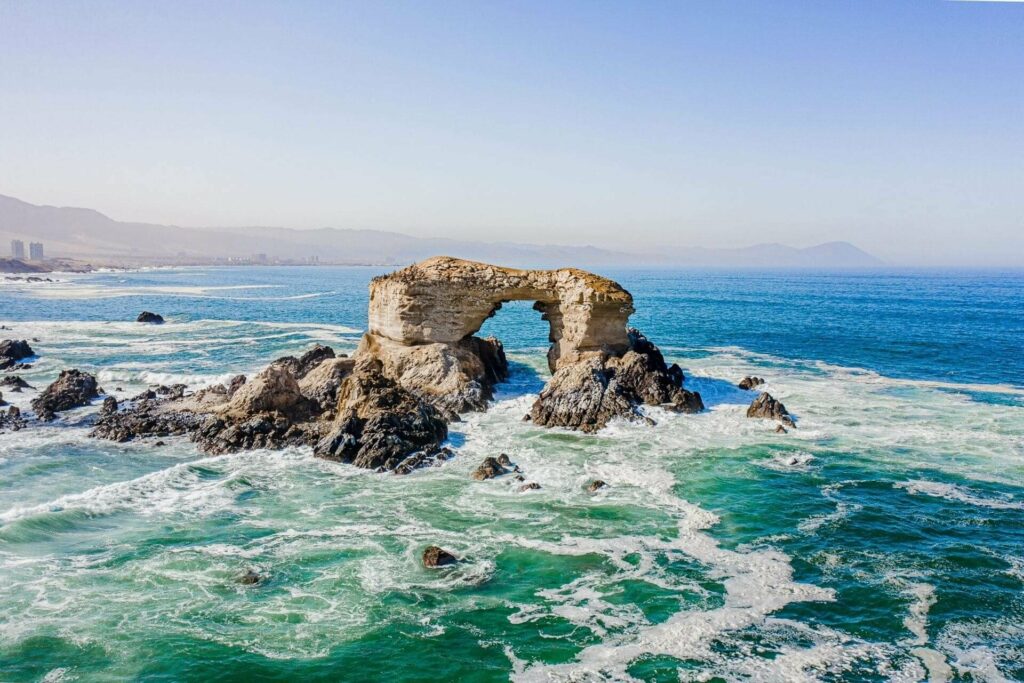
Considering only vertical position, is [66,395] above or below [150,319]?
below

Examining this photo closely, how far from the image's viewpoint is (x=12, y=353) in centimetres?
4041

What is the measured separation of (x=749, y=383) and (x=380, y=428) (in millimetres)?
20788

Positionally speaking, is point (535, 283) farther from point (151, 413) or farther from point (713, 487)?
point (151, 413)

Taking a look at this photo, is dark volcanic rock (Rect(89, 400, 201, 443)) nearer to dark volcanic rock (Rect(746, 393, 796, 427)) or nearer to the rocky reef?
the rocky reef

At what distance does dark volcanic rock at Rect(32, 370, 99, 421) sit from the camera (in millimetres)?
29125

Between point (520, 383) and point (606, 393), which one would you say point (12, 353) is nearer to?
point (520, 383)

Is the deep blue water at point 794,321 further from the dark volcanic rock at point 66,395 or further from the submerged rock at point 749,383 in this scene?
the dark volcanic rock at point 66,395

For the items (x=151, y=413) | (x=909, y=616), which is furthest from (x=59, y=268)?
(x=909, y=616)

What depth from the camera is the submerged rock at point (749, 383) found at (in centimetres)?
3484

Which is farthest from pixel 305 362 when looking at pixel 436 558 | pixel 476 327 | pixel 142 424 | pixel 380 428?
pixel 436 558

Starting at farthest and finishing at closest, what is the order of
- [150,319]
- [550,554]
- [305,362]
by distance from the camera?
[150,319] < [305,362] < [550,554]

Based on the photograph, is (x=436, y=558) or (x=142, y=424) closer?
(x=436, y=558)

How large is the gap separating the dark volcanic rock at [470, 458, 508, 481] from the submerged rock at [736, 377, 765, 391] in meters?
18.0

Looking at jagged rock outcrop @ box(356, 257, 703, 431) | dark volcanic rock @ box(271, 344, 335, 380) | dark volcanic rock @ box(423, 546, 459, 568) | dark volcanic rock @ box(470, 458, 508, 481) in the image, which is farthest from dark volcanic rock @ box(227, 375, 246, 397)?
dark volcanic rock @ box(423, 546, 459, 568)
